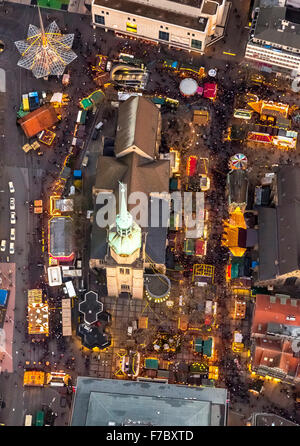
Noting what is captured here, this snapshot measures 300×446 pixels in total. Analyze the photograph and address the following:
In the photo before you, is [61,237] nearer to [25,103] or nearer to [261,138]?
[25,103]

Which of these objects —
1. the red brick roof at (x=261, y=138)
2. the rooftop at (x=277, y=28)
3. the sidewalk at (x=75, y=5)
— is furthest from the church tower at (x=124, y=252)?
the sidewalk at (x=75, y=5)

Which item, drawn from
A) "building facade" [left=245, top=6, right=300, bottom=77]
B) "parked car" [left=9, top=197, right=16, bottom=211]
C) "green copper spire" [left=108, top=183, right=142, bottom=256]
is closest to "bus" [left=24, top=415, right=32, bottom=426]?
"green copper spire" [left=108, top=183, right=142, bottom=256]

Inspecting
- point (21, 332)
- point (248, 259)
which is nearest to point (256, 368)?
point (248, 259)

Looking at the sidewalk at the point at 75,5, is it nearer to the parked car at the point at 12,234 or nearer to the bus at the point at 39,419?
the parked car at the point at 12,234
